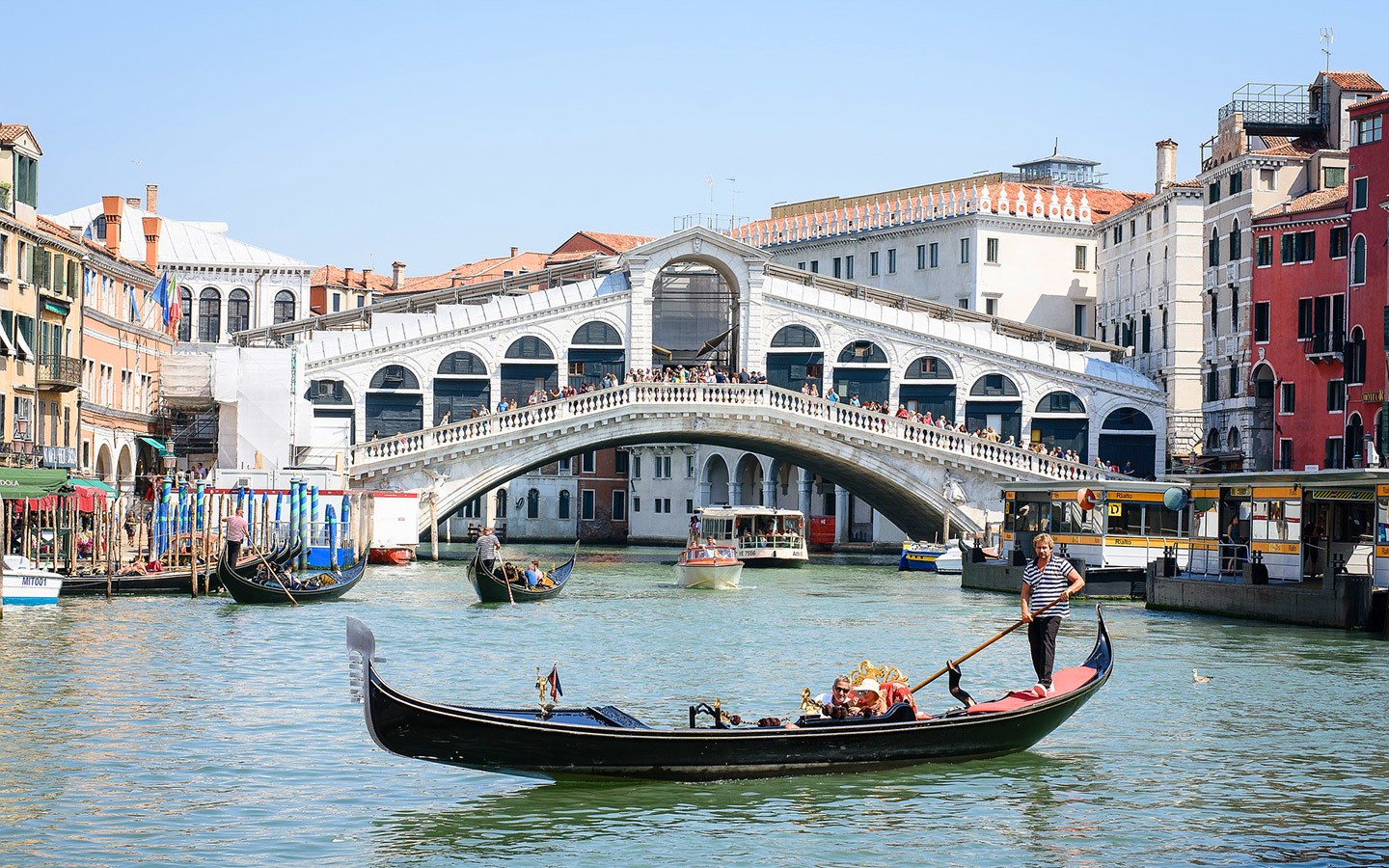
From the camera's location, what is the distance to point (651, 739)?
1074cm

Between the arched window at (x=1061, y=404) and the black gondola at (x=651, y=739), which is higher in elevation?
the arched window at (x=1061, y=404)

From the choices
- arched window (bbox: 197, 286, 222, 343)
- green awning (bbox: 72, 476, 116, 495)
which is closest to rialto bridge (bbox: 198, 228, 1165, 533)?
green awning (bbox: 72, 476, 116, 495)

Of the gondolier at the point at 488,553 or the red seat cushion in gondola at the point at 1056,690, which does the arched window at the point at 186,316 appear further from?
the red seat cushion in gondola at the point at 1056,690

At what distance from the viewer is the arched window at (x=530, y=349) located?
1517 inches

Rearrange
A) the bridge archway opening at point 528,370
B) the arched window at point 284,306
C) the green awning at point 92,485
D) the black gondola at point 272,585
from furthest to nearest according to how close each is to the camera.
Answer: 1. the arched window at point 284,306
2. the bridge archway opening at point 528,370
3. the green awning at point 92,485
4. the black gondola at point 272,585

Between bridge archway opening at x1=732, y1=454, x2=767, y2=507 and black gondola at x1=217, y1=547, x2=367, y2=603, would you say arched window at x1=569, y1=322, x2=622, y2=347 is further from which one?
black gondola at x1=217, y1=547, x2=367, y2=603

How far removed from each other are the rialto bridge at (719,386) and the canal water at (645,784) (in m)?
13.5

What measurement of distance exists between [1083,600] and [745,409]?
989cm

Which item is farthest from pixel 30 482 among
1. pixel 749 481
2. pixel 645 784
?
pixel 749 481

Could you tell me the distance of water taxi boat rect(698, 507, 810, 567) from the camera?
3700 centimetres

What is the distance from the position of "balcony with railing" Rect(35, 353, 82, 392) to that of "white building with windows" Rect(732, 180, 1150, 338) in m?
19.1

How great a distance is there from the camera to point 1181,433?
40406 millimetres

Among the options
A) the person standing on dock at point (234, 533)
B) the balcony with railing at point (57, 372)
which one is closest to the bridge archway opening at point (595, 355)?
the balcony with railing at point (57, 372)

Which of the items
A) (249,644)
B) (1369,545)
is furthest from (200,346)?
(1369,545)
